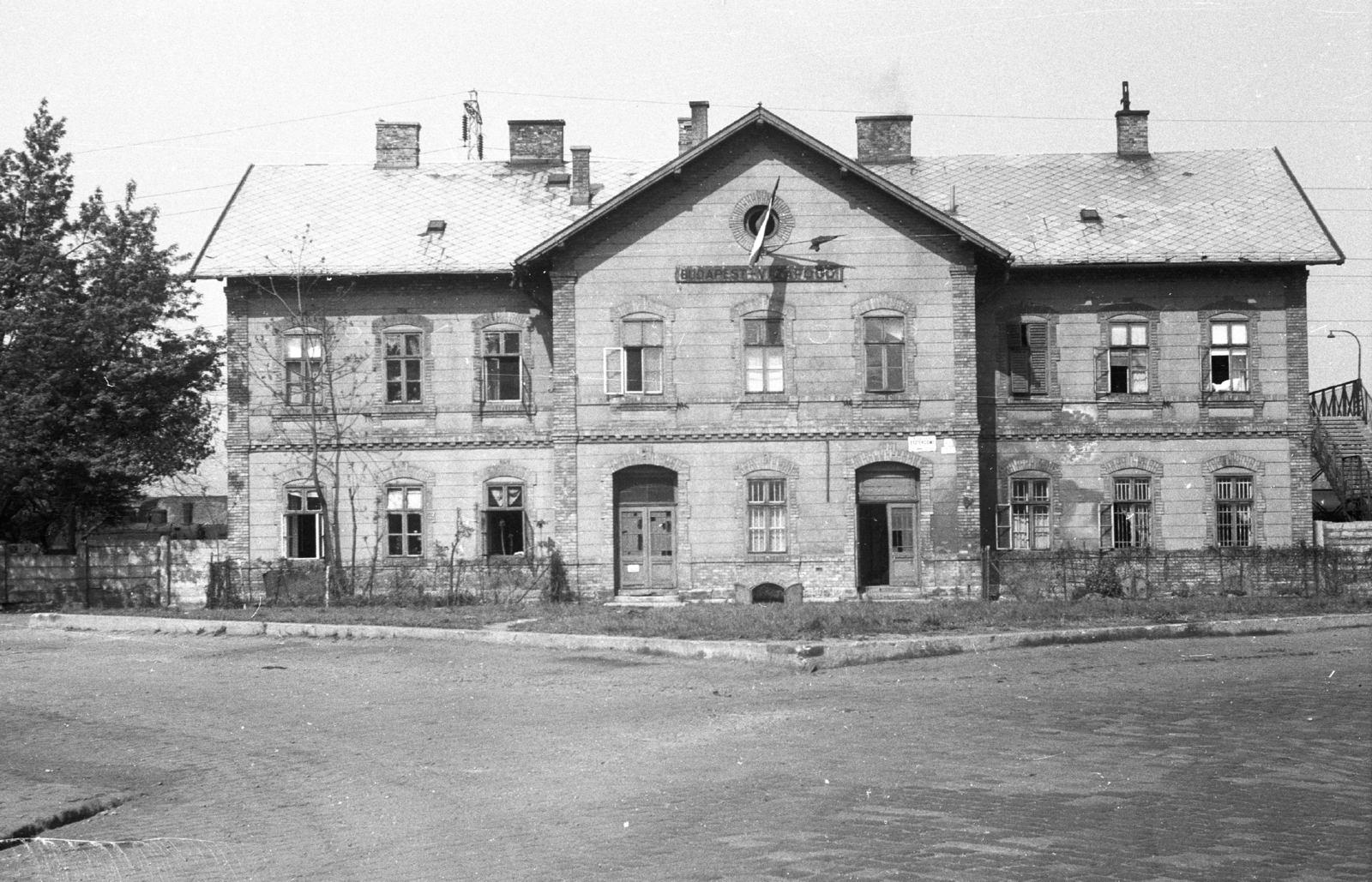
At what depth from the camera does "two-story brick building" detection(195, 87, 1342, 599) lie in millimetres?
27266

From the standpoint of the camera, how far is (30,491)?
92.0ft

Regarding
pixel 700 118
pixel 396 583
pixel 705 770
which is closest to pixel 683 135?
pixel 700 118

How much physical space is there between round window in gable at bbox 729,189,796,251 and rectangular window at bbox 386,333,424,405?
712 centimetres

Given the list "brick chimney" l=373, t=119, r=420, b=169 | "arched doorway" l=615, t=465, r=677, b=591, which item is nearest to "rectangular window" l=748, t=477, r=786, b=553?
"arched doorway" l=615, t=465, r=677, b=591

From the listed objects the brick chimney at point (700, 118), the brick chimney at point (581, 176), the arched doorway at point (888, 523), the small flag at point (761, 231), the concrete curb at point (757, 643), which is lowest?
the concrete curb at point (757, 643)

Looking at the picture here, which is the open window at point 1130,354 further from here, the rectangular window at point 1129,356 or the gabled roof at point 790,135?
the gabled roof at point 790,135

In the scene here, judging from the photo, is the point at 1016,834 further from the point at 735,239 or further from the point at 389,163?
the point at 389,163

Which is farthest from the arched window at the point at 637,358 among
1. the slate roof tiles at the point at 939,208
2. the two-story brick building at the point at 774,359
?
the slate roof tiles at the point at 939,208

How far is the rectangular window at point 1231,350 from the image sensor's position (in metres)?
29.0

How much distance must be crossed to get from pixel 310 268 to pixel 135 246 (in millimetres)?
4789

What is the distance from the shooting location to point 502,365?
29.2 metres

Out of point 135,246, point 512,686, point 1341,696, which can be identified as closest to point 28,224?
point 135,246

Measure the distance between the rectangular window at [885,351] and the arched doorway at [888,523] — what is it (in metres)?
1.64

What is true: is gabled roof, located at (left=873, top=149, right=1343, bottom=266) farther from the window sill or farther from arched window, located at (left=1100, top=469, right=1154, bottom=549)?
the window sill
